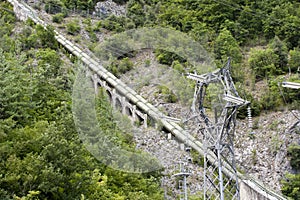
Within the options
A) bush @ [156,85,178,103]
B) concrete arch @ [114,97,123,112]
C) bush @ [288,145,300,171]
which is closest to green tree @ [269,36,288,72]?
bush @ [288,145,300,171]

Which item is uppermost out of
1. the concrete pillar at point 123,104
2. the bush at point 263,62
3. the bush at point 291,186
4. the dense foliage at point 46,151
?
the dense foliage at point 46,151

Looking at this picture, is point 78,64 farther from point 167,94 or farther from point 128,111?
point 167,94

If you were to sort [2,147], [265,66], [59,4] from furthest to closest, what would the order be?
1. [59,4]
2. [265,66]
3. [2,147]

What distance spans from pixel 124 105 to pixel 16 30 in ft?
31.0

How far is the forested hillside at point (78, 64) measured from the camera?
800 cm

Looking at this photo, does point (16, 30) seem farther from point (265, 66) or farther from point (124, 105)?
point (265, 66)

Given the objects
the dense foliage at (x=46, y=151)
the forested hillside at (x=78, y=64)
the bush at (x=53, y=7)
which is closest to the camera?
the dense foliage at (x=46, y=151)

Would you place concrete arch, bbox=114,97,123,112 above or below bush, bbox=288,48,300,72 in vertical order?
below

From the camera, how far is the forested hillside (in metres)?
8.00

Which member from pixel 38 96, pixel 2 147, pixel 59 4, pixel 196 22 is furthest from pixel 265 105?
pixel 59 4

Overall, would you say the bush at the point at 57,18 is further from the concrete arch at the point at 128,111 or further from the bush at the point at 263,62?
the bush at the point at 263,62

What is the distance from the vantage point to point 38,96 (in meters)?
13.3

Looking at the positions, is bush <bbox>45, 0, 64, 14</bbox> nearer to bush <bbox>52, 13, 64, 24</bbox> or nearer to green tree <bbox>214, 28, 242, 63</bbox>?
bush <bbox>52, 13, 64, 24</bbox>

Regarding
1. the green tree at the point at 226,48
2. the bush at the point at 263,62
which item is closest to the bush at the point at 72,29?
the green tree at the point at 226,48
